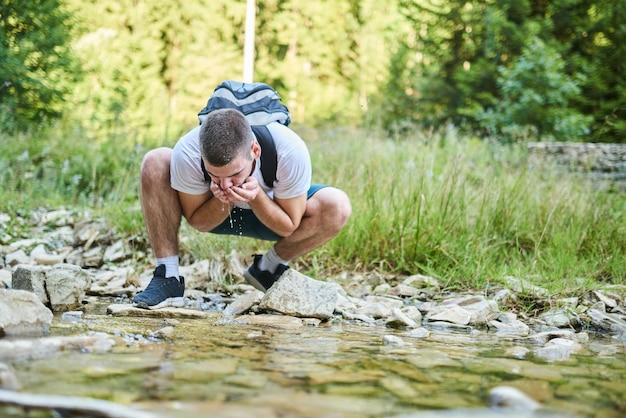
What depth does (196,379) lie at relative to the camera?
160 cm

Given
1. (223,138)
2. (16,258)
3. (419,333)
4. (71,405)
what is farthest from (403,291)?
(71,405)

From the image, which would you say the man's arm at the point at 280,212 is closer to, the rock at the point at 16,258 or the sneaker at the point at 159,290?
the sneaker at the point at 159,290

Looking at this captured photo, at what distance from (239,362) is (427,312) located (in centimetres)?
164

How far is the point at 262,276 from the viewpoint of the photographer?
134 inches

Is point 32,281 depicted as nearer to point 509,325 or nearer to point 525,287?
point 509,325

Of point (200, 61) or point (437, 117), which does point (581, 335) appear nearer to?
point (437, 117)

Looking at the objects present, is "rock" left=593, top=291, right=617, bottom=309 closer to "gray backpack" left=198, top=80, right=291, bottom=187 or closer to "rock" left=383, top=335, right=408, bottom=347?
"rock" left=383, top=335, right=408, bottom=347

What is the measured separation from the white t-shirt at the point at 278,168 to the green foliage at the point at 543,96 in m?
7.65

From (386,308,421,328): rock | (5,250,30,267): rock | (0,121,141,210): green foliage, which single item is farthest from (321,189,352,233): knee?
(0,121,141,210): green foliage

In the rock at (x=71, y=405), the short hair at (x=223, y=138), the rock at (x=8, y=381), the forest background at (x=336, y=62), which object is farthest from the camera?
the forest background at (x=336, y=62)

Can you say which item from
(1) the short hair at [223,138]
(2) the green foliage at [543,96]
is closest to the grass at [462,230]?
(1) the short hair at [223,138]

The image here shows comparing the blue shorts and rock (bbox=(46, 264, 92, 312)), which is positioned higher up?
the blue shorts

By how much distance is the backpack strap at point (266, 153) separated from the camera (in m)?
2.82

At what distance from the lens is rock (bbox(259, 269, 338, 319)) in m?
2.91
